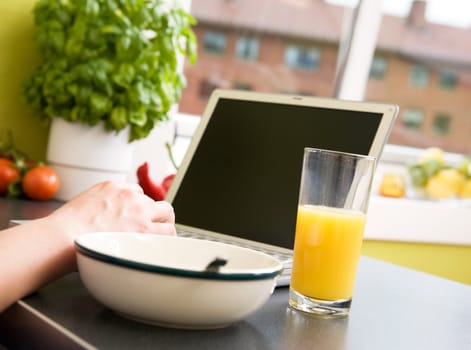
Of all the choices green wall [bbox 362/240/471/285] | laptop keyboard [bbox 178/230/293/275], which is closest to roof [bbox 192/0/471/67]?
green wall [bbox 362/240/471/285]

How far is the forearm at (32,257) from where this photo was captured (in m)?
0.76

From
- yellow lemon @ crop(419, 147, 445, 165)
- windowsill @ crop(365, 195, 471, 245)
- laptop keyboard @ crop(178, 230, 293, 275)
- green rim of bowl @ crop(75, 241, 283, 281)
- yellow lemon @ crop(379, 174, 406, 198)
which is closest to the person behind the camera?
green rim of bowl @ crop(75, 241, 283, 281)

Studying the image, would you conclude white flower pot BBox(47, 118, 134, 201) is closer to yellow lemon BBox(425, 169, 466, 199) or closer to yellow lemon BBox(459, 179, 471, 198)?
yellow lemon BBox(425, 169, 466, 199)

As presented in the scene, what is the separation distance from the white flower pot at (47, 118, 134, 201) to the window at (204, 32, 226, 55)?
30.7 inches

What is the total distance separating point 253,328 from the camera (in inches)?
30.4

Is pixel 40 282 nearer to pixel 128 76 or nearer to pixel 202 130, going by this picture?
pixel 202 130

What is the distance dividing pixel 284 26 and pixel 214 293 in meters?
2.10

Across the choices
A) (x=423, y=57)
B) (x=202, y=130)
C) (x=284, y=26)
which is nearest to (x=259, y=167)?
(x=202, y=130)

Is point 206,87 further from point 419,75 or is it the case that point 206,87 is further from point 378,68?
point 419,75

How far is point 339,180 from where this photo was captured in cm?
86

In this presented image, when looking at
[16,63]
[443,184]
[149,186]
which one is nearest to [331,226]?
[149,186]

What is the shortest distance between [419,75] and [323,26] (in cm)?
47

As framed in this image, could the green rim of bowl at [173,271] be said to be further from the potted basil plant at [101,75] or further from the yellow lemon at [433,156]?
the yellow lemon at [433,156]

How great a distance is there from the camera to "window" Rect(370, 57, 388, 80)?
2.88 metres
